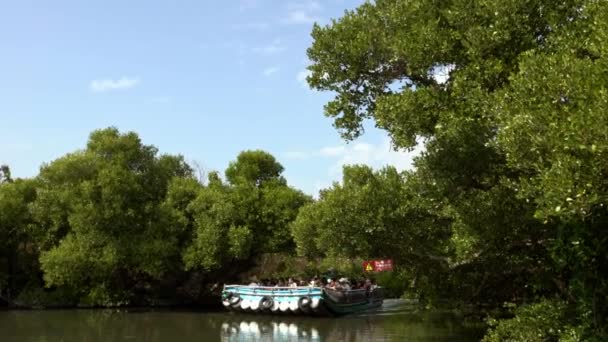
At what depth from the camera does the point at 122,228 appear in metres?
32.0

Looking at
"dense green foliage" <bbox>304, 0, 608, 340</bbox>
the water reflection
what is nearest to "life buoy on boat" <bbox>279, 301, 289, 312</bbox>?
the water reflection

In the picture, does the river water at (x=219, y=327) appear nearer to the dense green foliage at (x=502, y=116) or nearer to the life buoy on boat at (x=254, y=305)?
the life buoy on boat at (x=254, y=305)

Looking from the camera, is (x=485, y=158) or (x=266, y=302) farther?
(x=266, y=302)

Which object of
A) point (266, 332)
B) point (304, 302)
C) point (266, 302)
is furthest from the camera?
point (266, 302)

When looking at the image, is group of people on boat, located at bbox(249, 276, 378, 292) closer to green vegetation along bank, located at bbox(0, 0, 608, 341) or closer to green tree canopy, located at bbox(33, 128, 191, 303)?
green tree canopy, located at bbox(33, 128, 191, 303)

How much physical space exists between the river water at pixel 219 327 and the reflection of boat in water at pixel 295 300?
463mm

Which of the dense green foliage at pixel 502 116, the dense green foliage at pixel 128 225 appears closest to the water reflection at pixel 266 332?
the dense green foliage at pixel 128 225

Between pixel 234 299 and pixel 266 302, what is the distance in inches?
69.8

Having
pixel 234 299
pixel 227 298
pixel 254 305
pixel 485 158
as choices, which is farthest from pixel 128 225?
pixel 485 158

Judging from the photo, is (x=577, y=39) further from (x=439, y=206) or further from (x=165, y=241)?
(x=165, y=241)

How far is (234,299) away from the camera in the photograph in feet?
98.7

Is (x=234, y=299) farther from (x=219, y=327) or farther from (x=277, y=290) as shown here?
(x=219, y=327)

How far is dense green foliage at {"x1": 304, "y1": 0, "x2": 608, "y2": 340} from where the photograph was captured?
7.32 m

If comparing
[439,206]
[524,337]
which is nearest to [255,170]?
[439,206]
